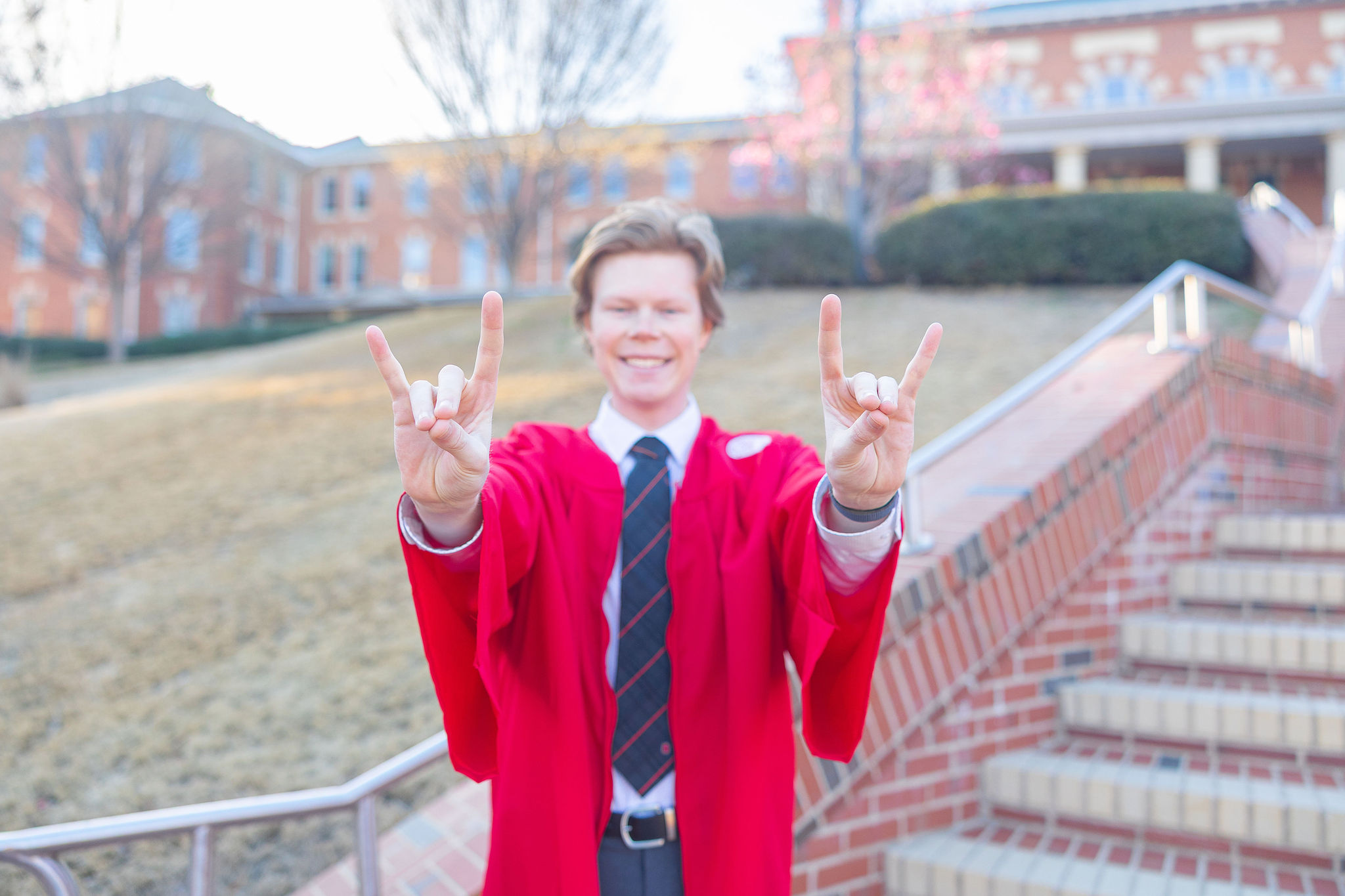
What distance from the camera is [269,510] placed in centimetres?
580

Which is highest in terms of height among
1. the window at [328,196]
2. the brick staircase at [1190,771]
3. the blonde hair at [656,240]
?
the window at [328,196]

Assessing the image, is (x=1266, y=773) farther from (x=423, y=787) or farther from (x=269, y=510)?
(x=269, y=510)

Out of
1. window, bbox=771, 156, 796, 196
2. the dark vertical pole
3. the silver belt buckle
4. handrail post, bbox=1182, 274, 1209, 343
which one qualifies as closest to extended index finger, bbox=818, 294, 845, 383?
the silver belt buckle

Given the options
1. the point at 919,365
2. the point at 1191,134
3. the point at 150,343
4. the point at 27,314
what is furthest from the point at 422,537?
the point at 27,314

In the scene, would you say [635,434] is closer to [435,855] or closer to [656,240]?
[656,240]

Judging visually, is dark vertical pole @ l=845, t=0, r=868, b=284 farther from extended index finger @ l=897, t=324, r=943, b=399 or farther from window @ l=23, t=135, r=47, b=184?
window @ l=23, t=135, r=47, b=184

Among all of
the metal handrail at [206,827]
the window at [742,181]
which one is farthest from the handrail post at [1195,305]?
the window at [742,181]

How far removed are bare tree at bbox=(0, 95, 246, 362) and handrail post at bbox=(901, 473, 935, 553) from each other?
15909 mm

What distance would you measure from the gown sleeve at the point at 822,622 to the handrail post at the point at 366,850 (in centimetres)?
101

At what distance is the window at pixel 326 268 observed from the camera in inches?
1284

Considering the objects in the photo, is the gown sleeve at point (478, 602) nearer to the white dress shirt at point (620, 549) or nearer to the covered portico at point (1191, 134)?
the white dress shirt at point (620, 549)

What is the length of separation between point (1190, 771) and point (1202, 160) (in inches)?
896

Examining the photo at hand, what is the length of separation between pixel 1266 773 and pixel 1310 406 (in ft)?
11.8

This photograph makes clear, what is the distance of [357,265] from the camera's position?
32500 mm
